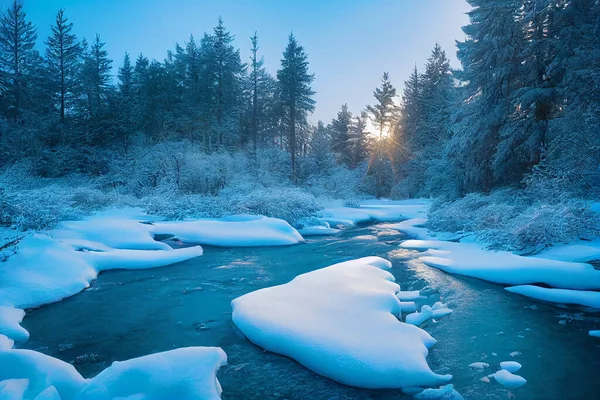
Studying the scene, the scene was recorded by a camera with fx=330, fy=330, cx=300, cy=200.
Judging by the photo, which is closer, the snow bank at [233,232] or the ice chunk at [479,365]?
the ice chunk at [479,365]

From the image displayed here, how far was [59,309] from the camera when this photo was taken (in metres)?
5.41

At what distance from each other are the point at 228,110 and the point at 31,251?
28.1 metres

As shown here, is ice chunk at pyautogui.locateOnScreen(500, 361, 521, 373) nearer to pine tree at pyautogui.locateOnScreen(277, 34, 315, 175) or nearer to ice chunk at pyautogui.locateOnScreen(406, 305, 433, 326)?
ice chunk at pyautogui.locateOnScreen(406, 305, 433, 326)

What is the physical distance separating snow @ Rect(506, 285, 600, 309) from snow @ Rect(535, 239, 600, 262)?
3.62 ft

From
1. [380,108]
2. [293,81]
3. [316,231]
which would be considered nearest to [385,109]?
[380,108]

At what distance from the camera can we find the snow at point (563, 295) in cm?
542

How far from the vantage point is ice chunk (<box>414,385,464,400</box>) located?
319 centimetres

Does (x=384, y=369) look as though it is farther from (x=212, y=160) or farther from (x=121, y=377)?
(x=212, y=160)

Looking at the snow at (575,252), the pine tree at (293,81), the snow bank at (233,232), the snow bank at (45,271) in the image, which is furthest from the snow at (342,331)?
the pine tree at (293,81)

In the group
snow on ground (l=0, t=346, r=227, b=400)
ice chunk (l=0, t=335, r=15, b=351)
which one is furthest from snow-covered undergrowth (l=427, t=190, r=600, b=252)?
ice chunk (l=0, t=335, r=15, b=351)

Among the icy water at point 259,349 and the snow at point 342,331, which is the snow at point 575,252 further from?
the snow at point 342,331

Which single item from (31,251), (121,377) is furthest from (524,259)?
(31,251)

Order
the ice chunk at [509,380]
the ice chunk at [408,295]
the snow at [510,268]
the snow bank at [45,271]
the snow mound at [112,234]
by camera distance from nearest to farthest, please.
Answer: the ice chunk at [509,380] < the snow bank at [45,271] < the ice chunk at [408,295] < the snow at [510,268] < the snow mound at [112,234]

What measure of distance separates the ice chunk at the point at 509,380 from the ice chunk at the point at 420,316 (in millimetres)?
1393
